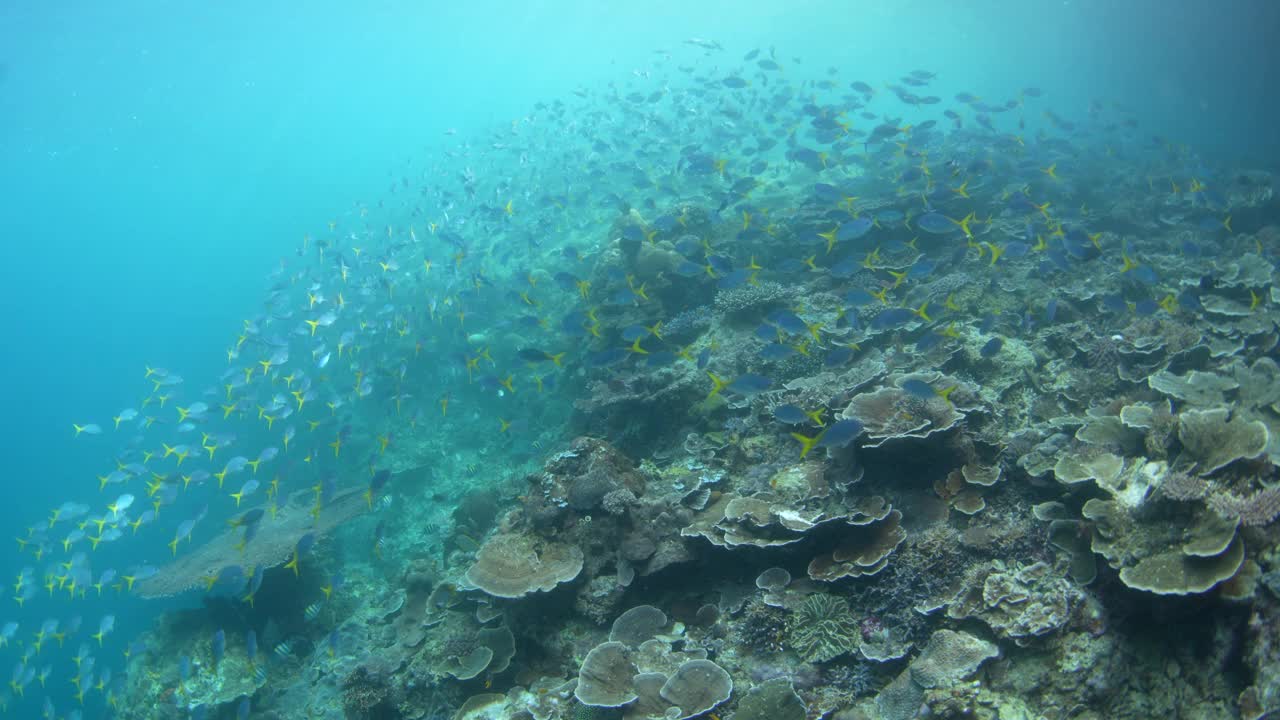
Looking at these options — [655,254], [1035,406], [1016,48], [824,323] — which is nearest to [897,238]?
[824,323]

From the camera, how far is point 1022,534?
4141 mm

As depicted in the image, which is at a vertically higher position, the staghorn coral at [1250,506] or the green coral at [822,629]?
the staghorn coral at [1250,506]

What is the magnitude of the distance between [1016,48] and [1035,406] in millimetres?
116660

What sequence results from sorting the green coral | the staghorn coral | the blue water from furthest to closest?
1. the blue water
2. the green coral
3. the staghorn coral

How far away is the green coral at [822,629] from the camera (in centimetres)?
396

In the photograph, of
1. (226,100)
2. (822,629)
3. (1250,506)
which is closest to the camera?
(1250,506)

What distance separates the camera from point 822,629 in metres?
4.05

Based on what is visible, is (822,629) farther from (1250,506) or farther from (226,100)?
(226,100)

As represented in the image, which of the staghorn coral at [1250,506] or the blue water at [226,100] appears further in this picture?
the blue water at [226,100]

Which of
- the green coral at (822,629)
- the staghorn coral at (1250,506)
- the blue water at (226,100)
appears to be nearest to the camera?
the staghorn coral at (1250,506)

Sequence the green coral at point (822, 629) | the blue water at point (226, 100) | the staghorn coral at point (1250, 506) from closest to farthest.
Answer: the staghorn coral at point (1250, 506) → the green coral at point (822, 629) → the blue water at point (226, 100)

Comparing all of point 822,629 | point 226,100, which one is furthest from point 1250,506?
point 226,100

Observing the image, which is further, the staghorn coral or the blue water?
the blue water

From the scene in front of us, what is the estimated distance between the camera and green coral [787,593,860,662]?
3961 mm
